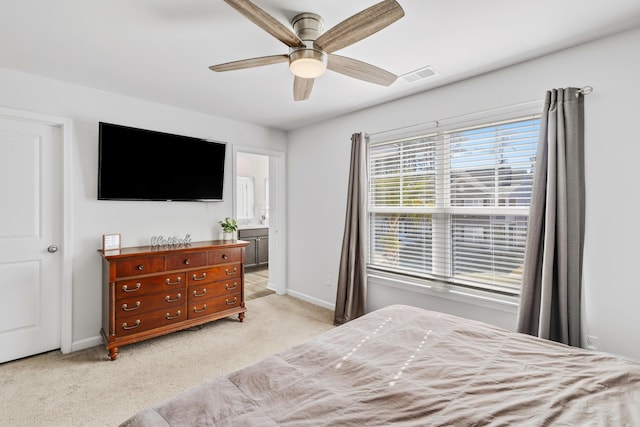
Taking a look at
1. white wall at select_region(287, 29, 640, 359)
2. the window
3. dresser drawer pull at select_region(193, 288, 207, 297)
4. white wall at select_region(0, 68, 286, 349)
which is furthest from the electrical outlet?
white wall at select_region(0, 68, 286, 349)

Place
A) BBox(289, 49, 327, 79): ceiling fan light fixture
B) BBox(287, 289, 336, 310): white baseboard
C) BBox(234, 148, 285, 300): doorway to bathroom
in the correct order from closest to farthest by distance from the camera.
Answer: BBox(289, 49, 327, 79): ceiling fan light fixture → BBox(287, 289, 336, 310): white baseboard → BBox(234, 148, 285, 300): doorway to bathroom

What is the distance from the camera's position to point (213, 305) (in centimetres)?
334

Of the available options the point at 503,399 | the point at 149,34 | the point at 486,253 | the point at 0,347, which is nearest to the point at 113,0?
the point at 149,34

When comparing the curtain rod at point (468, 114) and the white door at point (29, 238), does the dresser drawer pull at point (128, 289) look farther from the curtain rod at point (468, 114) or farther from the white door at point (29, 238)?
the curtain rod at point (468, 114)

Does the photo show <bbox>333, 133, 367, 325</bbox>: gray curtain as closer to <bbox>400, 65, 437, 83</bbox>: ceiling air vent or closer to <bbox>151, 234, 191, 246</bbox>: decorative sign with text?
<bbox>400, 65, 437, 83</bbox>: ceiling air vent

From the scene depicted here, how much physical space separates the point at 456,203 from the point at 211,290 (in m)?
2.72

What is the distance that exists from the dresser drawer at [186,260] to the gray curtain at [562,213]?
3.06m

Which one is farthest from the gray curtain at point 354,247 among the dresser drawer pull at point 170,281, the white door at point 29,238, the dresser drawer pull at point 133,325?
the white door at point 29,238

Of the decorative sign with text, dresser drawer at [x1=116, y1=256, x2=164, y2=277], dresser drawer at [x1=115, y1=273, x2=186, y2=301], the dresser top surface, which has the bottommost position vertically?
dresser drawer at [x1=115, y1=273, x2=186, y2=301]

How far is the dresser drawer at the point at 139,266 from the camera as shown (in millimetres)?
2713

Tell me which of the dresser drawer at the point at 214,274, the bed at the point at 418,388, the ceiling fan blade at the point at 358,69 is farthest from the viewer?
the dresser drawer at the point at 214,274

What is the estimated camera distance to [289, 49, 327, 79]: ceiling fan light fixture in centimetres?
177

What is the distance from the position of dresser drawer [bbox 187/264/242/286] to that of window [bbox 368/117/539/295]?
1.61 metres

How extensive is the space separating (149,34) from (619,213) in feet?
11.2
